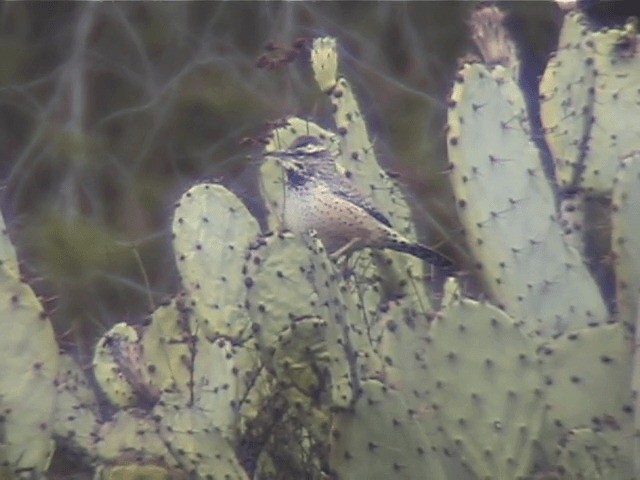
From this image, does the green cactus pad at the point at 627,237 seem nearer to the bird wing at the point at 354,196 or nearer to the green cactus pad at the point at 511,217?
the green cactus pad at the point at 511,217

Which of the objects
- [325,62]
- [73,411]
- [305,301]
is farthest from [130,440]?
[325,62]

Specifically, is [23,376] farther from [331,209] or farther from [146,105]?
[331,209]

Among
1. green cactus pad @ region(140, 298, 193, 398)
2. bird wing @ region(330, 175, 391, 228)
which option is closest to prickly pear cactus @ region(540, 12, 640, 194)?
bird wing @ region(330, 175, 391, 228)

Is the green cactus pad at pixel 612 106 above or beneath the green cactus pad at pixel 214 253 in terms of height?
above

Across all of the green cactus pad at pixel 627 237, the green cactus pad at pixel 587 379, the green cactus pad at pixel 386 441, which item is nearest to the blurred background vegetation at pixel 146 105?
the green cactus pad at pixel 627 237

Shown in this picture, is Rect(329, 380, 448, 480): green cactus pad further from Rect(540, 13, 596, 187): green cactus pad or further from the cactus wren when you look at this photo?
Rect(540, 13, 596, 187): green cactus pad

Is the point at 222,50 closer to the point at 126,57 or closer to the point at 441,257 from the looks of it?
the point at 126,57

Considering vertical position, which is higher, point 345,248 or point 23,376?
point 345,248
